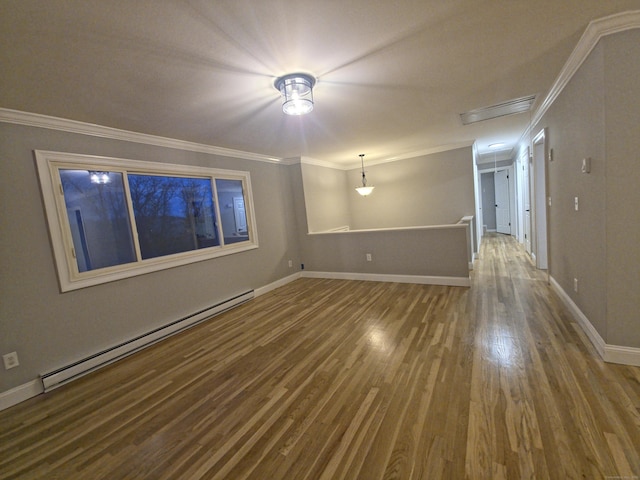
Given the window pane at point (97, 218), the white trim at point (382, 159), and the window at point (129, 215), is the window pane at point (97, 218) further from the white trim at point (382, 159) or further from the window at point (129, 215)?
the white trim at point (382, 159)

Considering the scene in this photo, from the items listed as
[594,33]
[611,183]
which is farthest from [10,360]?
[594,33]

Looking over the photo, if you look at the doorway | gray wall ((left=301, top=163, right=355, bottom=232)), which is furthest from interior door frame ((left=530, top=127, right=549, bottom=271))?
the doorway

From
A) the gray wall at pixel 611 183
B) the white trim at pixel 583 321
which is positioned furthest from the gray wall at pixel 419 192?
the gray wall at pixel 611 183

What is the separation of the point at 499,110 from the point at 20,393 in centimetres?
618

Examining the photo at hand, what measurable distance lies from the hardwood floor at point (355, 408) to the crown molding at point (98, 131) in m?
2.51

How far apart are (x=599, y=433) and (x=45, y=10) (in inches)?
148

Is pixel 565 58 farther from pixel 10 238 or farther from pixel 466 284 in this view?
pixel 10 238

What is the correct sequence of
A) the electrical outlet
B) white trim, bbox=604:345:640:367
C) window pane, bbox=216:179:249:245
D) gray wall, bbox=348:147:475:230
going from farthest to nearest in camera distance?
gray wall, bbox=348:147:475:230, window pane, bbox=216:179:249:245, the electrical outlet, white trim, bbox=604:345:640:367

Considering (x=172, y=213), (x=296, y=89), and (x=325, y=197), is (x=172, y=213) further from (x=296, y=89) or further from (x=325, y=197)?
(x=325, y=197)

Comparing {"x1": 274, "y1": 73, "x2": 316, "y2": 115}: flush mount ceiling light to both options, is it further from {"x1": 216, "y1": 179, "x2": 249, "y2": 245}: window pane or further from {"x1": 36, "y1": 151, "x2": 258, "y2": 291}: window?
{"x1": 216, "y1": 179, "x2": 249, "y2": 245}: window pane

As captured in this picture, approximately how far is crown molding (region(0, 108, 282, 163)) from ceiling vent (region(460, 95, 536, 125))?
3661 mm

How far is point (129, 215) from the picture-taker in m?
3.26

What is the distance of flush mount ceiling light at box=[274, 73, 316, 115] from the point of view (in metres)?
2.29

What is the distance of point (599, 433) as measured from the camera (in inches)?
59.3
